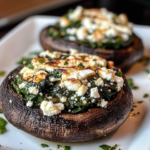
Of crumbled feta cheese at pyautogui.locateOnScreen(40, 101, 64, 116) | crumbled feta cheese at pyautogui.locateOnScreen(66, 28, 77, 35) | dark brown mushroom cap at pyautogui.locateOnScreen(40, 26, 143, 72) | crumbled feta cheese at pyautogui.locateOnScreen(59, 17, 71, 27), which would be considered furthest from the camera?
crumbled feta cheese at pyautogui.locateOnScreen(59, 17, 71, 27)

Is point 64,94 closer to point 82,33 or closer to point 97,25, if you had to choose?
point 82,33

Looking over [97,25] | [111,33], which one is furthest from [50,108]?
[97,25]

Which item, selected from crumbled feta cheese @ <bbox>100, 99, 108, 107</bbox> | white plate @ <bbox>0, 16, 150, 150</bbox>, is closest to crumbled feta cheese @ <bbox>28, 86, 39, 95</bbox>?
white plate @ <bbox>0, 16, 150, 150</bbox>

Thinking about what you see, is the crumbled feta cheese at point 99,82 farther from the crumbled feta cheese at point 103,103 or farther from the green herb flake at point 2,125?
the green herb flake at point 2,125

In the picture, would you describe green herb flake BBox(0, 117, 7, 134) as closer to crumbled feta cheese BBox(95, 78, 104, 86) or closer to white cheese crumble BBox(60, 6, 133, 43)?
crumbled feta cheese BBox(95, 78, 104, 86)

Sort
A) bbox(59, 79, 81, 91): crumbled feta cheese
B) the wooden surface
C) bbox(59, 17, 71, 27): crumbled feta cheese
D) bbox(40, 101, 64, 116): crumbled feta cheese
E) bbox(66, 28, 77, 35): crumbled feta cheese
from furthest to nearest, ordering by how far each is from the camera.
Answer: the wooden surface → bbox(59, 17, 71, 27): crumbled feta cheese → bbox(66, 28, 77, 35): crumbled feta cheese → bbox(59, 79, 81, 91): crumbled feta cheese → bbox(40, 101, 64, 116): crumbled feta cheese

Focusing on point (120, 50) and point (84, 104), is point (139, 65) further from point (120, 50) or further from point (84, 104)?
point (84, 104)
